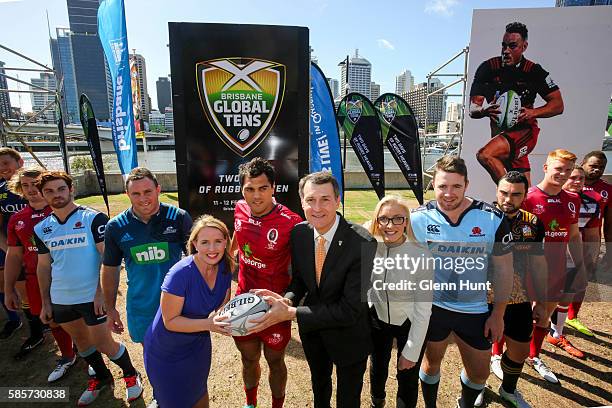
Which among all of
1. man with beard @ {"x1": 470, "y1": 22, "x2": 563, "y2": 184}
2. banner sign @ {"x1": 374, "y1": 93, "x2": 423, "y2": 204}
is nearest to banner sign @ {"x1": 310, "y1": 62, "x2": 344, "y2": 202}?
banner sign @ {"x1": 374, "y1": 93, "x2": 423, "y2": 204}

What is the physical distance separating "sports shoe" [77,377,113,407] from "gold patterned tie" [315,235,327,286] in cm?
265

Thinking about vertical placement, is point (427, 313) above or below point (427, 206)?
below

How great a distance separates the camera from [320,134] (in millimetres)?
6297

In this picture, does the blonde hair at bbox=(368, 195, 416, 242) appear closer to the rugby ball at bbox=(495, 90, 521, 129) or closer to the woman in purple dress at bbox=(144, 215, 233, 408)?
the woman in purple dress at bbox=(144, 215, 233, 408)

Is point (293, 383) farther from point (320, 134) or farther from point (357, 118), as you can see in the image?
point (357, 118)

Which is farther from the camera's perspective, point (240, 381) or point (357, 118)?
point (357, 118)

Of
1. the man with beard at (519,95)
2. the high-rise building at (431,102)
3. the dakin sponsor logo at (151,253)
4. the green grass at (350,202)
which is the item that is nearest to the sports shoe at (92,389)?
the dakin sponsor logo at (151,253)

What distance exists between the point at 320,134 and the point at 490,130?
378 cm

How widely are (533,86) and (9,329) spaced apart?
999 centimetres

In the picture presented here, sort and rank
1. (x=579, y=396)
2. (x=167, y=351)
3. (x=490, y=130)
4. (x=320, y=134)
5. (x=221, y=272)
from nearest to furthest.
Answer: (x=167, y=351) < (x=221, y=272) < (x=579, y=396) < (x=320, y=134) < (x=490, y=130)

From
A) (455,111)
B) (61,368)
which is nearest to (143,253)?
(61,368)

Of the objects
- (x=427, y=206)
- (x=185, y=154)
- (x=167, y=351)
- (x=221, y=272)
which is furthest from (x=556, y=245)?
(x=185, y=154)

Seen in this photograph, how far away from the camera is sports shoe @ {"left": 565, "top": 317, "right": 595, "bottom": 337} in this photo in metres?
4.11

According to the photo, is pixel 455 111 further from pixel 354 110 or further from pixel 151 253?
pixel 151 253
